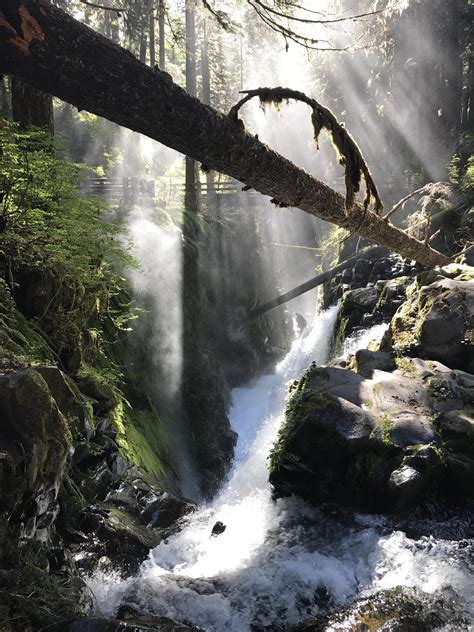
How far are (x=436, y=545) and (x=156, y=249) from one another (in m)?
10.9

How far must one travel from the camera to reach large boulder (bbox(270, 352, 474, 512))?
6082 millimetres

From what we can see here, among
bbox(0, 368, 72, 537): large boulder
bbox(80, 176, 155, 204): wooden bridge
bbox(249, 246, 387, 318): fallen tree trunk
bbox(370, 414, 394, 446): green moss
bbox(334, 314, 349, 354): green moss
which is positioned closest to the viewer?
bbox(0, 368, 72, 537): large boulder

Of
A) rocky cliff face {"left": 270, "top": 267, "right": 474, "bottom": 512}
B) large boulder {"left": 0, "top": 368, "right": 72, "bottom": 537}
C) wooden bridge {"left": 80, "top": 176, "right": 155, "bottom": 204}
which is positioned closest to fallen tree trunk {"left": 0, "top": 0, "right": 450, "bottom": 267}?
large boulder {"left": 0, "top": 368, "right": 72, "bottom": 537}

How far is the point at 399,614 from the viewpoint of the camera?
162 inches

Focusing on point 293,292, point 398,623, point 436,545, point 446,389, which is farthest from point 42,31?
point 293,292

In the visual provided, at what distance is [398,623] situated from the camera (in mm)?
3975

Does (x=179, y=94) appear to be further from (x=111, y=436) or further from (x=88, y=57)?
(x=111, y=436)

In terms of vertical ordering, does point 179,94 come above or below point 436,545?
above

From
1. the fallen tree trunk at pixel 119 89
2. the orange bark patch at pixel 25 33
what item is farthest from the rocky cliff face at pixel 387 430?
the orange bark patch at pixel 25 33

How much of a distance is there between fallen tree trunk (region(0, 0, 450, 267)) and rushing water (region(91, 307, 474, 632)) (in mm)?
4271

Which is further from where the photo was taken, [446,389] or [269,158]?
[446,389]

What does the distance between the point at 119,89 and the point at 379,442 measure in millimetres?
5655

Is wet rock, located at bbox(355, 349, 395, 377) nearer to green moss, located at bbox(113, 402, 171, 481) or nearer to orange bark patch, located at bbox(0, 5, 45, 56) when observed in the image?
green moss, located at bbox(113, 402, 171, 481)

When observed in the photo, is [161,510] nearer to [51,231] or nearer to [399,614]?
[399,614]
